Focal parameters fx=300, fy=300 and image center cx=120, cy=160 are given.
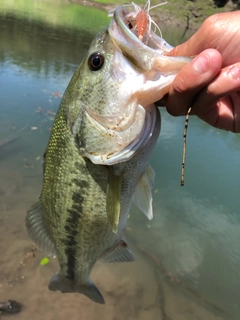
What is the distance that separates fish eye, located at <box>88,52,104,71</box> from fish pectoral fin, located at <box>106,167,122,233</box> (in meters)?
0.59

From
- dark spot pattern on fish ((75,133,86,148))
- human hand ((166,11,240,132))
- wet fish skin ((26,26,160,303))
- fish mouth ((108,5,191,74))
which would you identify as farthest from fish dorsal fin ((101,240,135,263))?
fish mouth ((108,5,191,74))

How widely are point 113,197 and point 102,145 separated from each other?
13.0 inches

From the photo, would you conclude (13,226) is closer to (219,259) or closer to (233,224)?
(219,259)

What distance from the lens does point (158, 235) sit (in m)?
4.77

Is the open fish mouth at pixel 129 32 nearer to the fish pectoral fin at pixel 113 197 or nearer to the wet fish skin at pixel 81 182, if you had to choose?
the wet fish skin at pixel 81 182

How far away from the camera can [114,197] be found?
1817 millimetres

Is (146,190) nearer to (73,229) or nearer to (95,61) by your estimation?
(73,229)

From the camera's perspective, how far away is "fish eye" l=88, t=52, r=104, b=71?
162 centimetres

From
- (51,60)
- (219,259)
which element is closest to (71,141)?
(219,259)

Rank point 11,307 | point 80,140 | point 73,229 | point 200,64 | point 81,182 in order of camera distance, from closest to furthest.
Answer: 1. point 200,64
2. point 80,140
3. point 81,182
4. point 73,229
5. point 11,307

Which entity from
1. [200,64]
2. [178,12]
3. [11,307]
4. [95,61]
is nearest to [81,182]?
[95,61]

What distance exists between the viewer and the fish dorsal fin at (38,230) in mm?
2404

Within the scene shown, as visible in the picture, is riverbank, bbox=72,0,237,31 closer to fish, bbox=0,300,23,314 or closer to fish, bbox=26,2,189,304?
fish, bbox=0,300,23,314

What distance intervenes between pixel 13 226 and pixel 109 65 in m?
3.50
